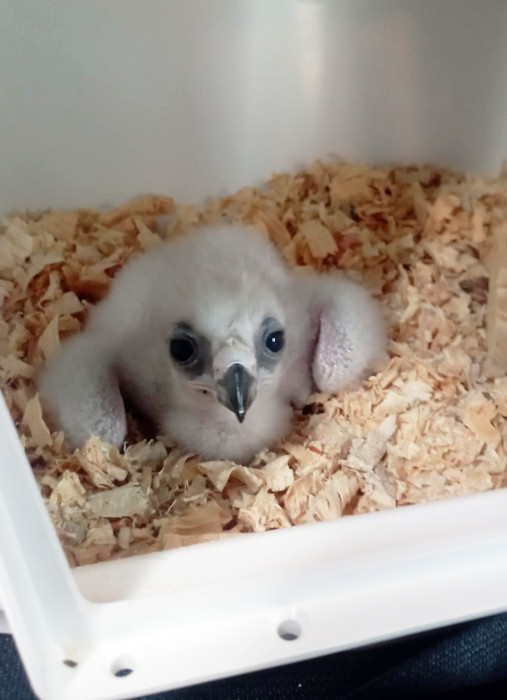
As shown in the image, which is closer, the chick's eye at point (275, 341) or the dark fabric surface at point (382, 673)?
the dark fabric surface at point (382, 673)

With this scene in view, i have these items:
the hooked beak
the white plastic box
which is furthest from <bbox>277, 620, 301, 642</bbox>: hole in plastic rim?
the hooked beak

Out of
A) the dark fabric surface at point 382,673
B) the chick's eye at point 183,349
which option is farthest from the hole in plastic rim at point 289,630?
the chick's eye at point 183,349

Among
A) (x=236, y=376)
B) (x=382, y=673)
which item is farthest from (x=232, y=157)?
(x=382, y=673)

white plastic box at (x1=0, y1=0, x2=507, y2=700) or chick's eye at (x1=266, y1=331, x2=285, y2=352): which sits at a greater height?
white plastic box at (x1=0, y1=0, x2=507, y2=700)

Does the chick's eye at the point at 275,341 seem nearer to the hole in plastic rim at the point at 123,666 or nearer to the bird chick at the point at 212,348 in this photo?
the bird chick at the point at 212,348

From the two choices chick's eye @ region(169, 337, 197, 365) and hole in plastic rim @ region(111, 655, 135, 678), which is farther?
chick's eye @ region(169, 337, 197, 365)

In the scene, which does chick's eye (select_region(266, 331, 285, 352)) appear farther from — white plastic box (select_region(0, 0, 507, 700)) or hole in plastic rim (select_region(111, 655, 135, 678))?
hole in plastic rim (select_region(111, 655, 135, 678))

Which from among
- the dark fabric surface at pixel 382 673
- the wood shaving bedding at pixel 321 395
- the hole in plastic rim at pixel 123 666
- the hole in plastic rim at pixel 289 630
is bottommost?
the dark fabric surface at pixel 382 673
